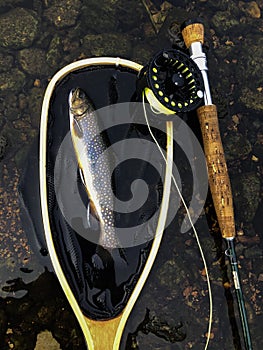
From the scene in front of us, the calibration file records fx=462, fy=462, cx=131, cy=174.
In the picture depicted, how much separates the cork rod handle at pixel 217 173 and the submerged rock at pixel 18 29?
54.3 inches

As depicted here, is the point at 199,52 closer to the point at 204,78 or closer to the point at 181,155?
the point at 204,78

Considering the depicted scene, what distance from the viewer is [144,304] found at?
281 centimetres

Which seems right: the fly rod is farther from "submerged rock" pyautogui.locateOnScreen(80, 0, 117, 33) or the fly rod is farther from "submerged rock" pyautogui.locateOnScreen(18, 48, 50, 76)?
"submerged rock" pyautogui.locateOnScreen(18, 48, 50, 76)

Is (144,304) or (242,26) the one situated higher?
(242,26)

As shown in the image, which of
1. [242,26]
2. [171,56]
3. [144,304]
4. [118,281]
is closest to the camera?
[171,56]

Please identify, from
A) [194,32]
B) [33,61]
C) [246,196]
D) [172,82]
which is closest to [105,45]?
[33,61]

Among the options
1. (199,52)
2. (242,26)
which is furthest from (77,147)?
(242,26)

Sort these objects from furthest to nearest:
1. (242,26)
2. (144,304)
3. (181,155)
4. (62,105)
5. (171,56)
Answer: (242,26) < (181,155) < (144,304) < (62,105) < (171,56)

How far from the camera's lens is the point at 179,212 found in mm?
2980

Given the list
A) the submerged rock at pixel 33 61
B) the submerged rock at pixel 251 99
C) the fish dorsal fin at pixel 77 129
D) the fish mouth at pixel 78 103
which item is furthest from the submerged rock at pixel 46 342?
the submerged rock at pixel 251 99

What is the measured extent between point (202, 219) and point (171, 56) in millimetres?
1149

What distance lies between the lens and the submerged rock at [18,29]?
10.3ft

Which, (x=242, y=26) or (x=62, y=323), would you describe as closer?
(x=62, y=323)

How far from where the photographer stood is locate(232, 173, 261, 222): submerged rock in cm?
300
